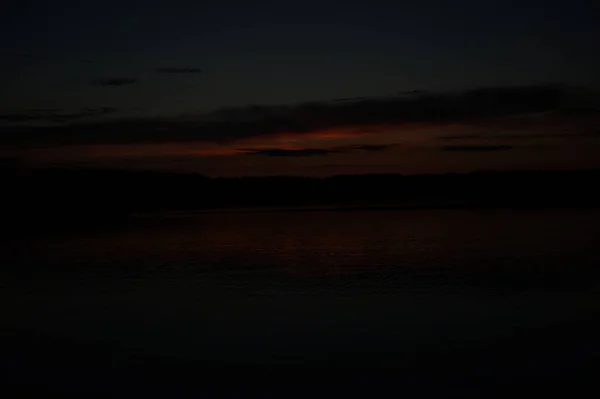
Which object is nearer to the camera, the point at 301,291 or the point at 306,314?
the point at 306,314

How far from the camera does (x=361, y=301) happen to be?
11984 mm

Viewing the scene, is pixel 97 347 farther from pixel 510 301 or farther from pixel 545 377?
pixel 510 301

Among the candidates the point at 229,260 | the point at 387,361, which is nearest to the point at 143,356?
the point at 387,361

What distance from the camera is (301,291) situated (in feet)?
42.8

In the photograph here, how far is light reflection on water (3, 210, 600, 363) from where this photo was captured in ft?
32.6

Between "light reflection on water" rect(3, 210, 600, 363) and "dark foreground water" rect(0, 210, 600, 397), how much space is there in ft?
0.13

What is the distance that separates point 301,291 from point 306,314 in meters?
1.88

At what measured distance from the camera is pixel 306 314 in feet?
36.6

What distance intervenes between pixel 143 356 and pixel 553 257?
10.8 metres

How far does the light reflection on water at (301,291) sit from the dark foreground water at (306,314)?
0.04 metres

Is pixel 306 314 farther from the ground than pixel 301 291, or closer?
closer

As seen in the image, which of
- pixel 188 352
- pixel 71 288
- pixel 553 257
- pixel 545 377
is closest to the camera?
pixel 545 377

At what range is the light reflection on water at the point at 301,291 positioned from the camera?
9922 millimetres

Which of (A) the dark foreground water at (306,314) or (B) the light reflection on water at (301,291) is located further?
(B) the light reflection on water at (301,291)
